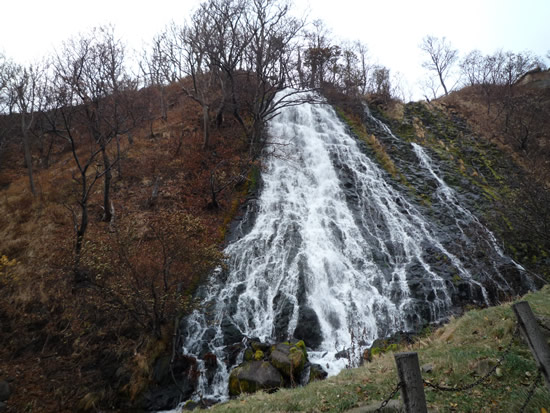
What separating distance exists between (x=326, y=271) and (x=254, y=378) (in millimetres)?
5540

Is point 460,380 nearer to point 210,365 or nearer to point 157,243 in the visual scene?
point 210,365

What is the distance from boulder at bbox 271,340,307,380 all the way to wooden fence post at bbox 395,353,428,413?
502 cm

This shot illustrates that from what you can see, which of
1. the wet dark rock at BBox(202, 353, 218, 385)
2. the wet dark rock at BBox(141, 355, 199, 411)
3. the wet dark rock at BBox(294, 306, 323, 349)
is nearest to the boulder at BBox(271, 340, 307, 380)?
the wet dark rock at BBox(294, 306, 323, 349)

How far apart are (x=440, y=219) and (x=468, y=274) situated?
4.42m

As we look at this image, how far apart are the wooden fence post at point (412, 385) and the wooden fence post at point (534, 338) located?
1.65 meters

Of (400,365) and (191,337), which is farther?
(191,337)

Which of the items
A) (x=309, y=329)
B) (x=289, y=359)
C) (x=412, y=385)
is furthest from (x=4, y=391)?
(x=412, y=385)

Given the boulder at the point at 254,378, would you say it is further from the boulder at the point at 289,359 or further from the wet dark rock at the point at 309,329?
the wet dark rock at the point at 309,329

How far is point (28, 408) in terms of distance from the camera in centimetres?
720

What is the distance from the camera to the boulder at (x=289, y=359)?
25.5ft

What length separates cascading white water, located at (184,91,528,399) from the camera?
9.69 m

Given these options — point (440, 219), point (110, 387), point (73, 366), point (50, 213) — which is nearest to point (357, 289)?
point (440, 219)

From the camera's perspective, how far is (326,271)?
39.6 ft

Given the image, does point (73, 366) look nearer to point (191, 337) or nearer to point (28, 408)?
point (28, 408)
